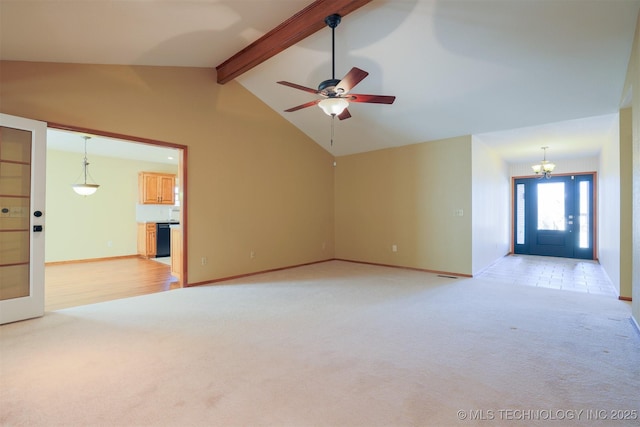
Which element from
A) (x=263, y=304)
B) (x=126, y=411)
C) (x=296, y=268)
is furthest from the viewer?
(x=296, y=268)

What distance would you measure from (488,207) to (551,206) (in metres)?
2.94

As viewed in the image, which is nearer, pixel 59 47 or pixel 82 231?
pixel 59 47

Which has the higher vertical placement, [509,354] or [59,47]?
[59,47]

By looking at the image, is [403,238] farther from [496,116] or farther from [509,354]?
[509,354]

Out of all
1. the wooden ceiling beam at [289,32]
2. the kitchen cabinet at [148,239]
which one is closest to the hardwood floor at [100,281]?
the kitchen cabinet at [148,239]

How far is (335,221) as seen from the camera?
24.3ft

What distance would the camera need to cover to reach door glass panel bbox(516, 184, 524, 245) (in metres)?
8.48

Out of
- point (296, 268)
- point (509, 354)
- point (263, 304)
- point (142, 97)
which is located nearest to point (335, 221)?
point (296, 268)

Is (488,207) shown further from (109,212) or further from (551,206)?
(109,212)

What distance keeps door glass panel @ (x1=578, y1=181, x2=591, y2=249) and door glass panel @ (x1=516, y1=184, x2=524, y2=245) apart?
1.19 m

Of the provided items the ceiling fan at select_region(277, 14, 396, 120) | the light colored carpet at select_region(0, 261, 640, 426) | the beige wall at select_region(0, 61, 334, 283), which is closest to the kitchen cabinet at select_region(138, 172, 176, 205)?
the beige wall at select_region(0, 61, 334, 283)

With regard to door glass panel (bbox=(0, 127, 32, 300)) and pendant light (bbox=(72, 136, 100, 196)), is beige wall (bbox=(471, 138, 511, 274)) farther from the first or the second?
pendant light (bbox=(72, 136, 100, 196))

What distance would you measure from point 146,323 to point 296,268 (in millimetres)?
3308

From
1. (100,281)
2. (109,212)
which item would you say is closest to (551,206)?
(100,281)
